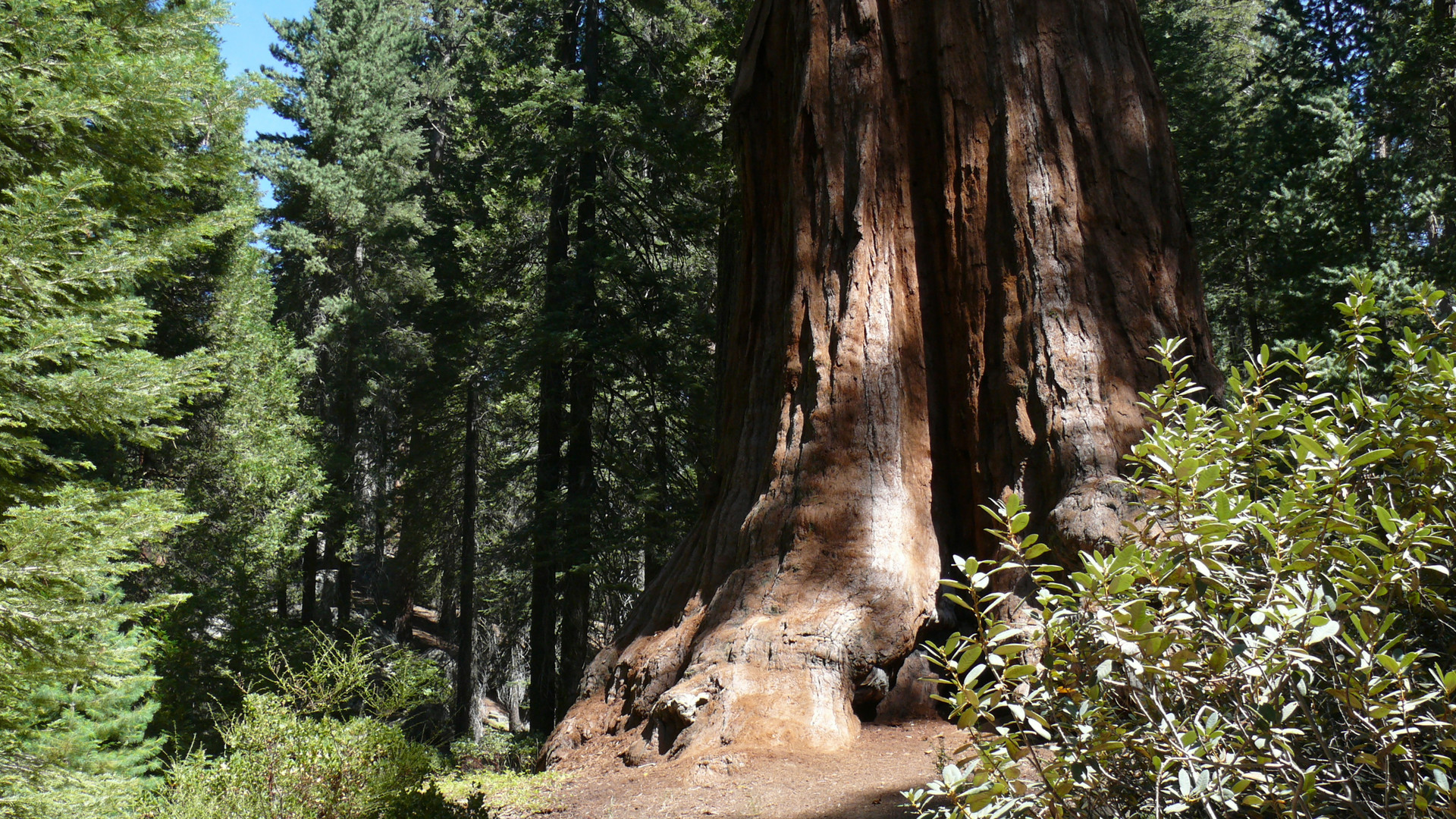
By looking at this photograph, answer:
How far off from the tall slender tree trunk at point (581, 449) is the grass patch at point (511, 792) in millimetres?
6584

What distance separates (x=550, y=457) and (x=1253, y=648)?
1280 cm

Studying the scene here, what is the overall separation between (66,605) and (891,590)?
527cm

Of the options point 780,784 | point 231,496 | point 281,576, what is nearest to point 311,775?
point 780,784

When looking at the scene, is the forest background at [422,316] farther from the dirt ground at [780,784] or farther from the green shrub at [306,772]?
the dirt ground at [780,784]

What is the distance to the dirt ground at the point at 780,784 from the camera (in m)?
3.54

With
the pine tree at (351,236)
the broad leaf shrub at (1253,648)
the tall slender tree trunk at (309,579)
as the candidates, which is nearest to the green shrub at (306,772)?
the broad leaf shrub at (1253,648)

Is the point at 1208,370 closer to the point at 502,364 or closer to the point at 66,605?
the point at 66,605

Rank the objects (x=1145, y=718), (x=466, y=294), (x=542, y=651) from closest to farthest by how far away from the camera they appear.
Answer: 1. (x=1145, y=718)
2. (x=542, y=651)
3. (x=466, y=294)

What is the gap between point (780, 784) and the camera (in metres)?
3.78

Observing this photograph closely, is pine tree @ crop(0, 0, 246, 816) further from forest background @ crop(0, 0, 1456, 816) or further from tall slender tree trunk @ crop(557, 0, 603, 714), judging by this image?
tall slender tree trunk @ crop(557, 0, 603, 714)

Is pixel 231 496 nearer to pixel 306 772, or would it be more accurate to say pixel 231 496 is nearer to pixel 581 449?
pixel 581 449

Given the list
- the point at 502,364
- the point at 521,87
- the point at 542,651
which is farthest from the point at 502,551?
the point at 521,87

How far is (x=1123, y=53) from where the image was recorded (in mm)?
5180

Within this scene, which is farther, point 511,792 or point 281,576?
point 281,576
